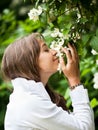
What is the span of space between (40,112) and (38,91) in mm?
132

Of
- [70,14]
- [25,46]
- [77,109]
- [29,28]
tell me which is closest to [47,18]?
[70,14]

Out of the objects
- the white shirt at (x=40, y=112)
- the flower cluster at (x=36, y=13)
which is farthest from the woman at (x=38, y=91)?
the flower cluster at (x=36, y=13)

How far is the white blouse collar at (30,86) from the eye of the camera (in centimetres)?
286

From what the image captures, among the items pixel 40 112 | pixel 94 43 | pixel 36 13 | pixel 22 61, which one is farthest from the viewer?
pixel 36 13

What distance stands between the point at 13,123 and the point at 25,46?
42 cm

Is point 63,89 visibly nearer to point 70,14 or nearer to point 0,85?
point 0,85

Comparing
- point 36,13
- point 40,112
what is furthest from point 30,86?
point 36,13

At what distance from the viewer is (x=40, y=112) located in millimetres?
2770

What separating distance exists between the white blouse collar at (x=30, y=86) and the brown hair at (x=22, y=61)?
1.5 inches

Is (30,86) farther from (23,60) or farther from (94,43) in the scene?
(94,43)

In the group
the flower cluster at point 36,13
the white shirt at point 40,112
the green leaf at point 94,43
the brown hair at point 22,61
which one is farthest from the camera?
the flower cluster at point 36,13

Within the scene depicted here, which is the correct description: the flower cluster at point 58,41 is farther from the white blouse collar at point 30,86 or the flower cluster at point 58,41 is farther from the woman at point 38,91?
the white blouse collar at point 30,86

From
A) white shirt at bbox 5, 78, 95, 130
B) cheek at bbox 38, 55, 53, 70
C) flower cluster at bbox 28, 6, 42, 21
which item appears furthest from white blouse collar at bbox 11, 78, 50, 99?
flower cluster at bbox 28, 6, 42, 21

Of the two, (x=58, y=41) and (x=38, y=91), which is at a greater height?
(x=58, y=41)
